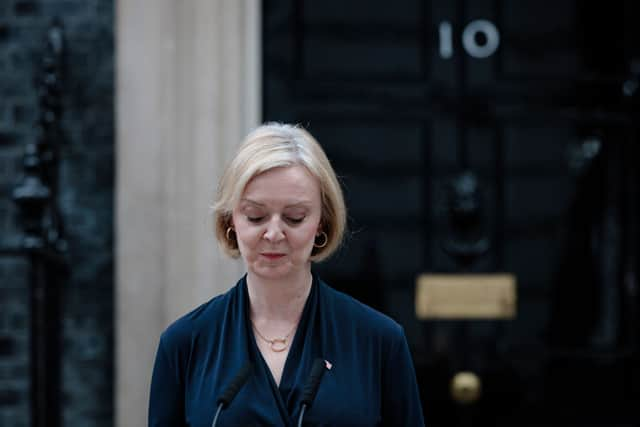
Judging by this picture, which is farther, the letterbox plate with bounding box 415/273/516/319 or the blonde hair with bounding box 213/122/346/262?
the letterbox plate with bounding box 415/273/516/319

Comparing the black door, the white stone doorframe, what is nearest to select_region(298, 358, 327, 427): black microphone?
the white stone doorframe

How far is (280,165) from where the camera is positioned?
152 cm

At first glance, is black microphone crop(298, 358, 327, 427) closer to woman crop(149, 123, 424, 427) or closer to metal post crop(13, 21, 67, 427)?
woman crop(149, 123, 424, 427)

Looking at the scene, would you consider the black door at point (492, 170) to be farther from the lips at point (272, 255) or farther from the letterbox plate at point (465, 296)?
the lips at point (272, 255)

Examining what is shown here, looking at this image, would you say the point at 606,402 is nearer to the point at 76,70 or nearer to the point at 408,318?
the point at 408,318

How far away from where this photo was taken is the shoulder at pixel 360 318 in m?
1.64

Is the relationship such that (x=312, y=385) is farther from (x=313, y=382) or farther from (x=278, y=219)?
(x=278, y=219)

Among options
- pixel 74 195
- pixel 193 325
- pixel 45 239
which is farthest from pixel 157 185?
pixel 193 325

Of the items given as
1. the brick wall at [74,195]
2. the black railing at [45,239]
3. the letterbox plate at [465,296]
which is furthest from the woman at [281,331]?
the letterbox plate at [465,296]

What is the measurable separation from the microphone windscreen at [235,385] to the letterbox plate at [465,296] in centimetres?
217

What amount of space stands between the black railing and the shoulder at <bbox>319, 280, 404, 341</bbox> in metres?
1.62

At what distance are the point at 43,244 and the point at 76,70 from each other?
0.71 metres

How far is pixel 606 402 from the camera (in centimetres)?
368

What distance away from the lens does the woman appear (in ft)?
5.00
